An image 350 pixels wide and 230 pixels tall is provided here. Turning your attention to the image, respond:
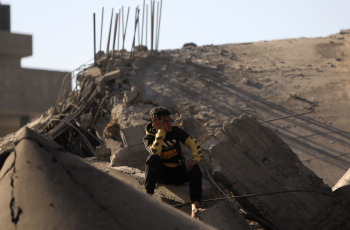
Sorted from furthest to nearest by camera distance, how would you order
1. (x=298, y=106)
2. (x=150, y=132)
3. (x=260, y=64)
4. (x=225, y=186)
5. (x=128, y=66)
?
(x=260, y=64) < (x=128, y=66) < (x=298, y=106) < (x=225, y=186) < (x=150, y=132)

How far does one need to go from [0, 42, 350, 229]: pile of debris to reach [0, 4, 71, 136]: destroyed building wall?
958 cm

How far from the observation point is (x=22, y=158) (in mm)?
2650

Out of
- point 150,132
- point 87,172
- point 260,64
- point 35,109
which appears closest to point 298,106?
point 260,64

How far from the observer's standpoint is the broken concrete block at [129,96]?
11688 millimetres

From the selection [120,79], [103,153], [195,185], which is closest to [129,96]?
[120,79]

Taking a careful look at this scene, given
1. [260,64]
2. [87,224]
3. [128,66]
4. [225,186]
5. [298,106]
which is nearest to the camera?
[87,224]

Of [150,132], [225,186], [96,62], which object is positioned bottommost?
[96,62]

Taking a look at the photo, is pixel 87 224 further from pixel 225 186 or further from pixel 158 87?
pixel 158 87

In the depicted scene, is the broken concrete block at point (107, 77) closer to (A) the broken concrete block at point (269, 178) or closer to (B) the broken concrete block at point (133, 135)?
(B) the broken concrete block at point (133, 135)

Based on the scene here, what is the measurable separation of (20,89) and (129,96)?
11.9 meters

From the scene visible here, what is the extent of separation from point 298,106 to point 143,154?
608cm

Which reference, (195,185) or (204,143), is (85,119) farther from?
(195,185)

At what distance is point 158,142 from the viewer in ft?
16.6

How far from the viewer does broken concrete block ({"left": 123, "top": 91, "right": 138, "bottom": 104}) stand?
38.3ft
